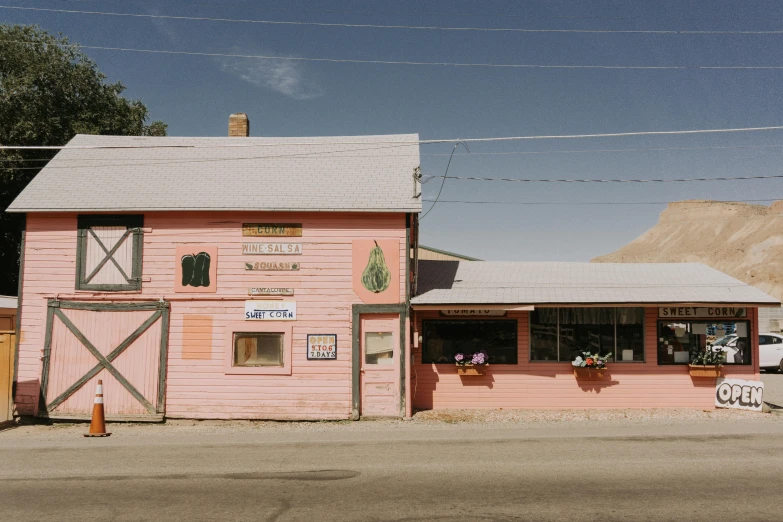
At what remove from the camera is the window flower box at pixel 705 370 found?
15.1 meters

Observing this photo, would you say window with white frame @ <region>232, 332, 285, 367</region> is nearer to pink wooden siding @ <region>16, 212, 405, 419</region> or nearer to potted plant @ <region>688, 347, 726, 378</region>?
pink wooden siding @ <region>16, 212, 405, 419</region>

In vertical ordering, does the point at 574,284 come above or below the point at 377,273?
below

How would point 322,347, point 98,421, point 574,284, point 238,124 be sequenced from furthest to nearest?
point 238,124 < point 574,284 < point 322,347 < point 98,421

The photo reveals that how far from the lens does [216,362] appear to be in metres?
14.3

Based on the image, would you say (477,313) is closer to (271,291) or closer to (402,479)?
(271,291)

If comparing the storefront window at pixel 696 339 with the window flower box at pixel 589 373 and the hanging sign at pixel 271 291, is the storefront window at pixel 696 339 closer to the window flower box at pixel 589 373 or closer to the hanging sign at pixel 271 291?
the window flower box at pixel 589 373

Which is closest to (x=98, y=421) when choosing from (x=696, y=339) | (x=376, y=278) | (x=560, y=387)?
(x=376, y=278)

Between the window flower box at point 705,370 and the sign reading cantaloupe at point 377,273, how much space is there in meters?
7.59

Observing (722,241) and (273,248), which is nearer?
(273,248)

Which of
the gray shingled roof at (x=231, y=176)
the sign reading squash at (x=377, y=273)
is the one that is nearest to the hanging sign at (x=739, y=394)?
the sign reading squash at (x=377, y=273)

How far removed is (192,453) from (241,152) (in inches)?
373

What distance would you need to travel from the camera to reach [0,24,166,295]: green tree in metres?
25.9

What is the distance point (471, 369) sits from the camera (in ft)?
49.7

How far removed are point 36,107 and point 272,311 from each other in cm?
1999
